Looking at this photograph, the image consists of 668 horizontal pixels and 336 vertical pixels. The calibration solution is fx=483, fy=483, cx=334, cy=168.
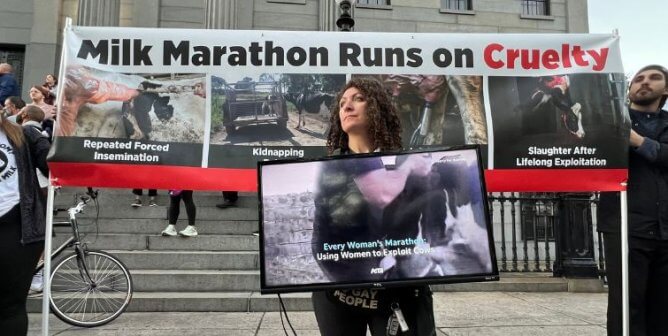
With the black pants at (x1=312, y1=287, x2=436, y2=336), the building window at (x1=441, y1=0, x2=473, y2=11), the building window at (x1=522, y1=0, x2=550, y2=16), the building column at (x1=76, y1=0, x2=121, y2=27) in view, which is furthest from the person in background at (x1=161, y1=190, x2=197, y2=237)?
the building window at (x1=522, y1=0, x2=550, y2=16)

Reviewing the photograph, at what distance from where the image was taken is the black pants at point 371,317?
2.04 metres

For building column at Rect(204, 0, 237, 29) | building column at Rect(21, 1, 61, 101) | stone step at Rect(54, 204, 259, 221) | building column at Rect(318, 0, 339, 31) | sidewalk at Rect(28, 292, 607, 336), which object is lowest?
sidewalk at Rect(28, 292, 607, 336)

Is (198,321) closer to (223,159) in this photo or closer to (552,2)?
(223,159)

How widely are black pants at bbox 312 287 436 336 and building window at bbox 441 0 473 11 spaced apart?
15.3 m

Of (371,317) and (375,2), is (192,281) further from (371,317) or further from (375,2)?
(375,2)

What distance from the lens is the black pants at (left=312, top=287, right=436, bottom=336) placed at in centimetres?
204

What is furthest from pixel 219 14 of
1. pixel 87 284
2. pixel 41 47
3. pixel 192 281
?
pixel 87 284

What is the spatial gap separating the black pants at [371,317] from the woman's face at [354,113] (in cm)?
77

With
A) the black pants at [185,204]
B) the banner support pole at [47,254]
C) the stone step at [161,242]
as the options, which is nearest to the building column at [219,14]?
the black pants at [185,204]

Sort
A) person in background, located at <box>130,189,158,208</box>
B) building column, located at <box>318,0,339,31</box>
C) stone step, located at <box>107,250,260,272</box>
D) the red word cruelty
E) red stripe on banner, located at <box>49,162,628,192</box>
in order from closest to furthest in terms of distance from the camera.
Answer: red stripe on banner, located at <box>49,162,628,192</box> → the red word cruelty → stone step, located at <box>107,250,260,272</box> → person in background, located at <box>130,189,158,208</box> → building column, located at <box>318,0,339,31</box>

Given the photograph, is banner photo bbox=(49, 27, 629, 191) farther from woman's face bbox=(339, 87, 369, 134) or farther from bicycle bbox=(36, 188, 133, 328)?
bicycle bbox=(36, 188, 133, 328)

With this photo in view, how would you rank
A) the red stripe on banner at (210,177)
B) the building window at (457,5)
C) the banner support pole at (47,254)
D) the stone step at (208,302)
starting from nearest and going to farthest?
the banner support pole at (47,254) → the red stripe on banner at (210,177) → the stone step at (208,302) → the building window at (457,5)

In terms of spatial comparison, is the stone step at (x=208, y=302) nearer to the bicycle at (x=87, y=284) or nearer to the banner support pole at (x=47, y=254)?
the bicycle at (x=87, y=284)

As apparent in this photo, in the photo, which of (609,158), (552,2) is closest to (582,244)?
(609,158)
